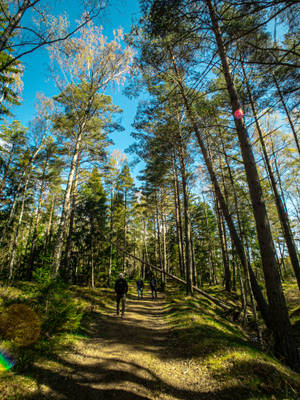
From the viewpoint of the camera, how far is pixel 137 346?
4773 mm

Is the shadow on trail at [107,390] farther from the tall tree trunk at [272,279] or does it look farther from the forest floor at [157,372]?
the tall tree trunk at [272,279]

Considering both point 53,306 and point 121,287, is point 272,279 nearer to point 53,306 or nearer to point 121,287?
point 121,287

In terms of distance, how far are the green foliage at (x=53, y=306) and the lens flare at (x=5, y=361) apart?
1.21m

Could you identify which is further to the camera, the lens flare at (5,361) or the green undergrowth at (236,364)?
the lens flare at (5,361)

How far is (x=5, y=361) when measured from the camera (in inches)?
135

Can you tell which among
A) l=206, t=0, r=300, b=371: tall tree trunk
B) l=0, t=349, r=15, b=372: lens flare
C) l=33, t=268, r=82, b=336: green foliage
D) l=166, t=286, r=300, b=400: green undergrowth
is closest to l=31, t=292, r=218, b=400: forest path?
l=166, t=286, r=300, b=400: green undergrowth

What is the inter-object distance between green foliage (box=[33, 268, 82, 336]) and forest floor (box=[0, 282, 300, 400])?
611 mm

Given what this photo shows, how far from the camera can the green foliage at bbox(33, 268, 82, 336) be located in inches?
192

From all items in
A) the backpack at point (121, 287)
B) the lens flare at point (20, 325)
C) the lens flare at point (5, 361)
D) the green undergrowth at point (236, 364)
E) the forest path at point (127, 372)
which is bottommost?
the forest path at point (127, 372)

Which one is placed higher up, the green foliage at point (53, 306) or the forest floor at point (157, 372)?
the green foliage at point (53, 306)

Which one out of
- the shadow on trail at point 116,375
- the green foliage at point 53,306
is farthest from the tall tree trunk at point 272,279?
the green foliage at point 53,306

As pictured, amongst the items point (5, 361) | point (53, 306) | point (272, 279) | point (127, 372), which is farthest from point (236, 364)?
point (53, 306)

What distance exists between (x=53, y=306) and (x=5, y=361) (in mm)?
1545

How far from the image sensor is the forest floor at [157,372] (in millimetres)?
2834
